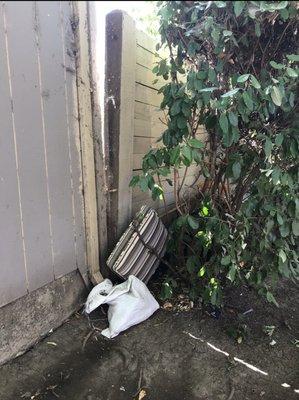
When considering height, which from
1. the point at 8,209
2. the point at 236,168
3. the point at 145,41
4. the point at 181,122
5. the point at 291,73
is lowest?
the point at 8,209

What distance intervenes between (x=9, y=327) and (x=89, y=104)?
1.27 metres

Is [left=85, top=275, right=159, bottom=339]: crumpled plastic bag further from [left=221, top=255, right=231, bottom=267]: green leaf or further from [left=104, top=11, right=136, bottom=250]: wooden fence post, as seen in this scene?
[left=221, top=255, right=231, bottom=267]: green leaf

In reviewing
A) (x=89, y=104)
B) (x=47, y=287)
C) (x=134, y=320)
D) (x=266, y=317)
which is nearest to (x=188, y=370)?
(x=134, y=320)

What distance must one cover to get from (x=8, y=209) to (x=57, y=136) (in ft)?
1.56

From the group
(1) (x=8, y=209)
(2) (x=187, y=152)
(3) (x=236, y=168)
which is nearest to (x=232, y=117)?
(2) (x=187, y=152)

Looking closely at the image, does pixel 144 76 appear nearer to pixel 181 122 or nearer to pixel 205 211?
→ pixel 181 122

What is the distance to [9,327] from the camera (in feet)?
5.90

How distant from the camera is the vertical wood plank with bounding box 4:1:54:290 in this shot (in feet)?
5.21

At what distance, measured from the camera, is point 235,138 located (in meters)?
1.69

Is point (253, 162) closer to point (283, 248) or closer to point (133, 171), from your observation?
point (283, 248)

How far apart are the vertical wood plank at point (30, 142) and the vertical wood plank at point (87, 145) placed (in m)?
0.32

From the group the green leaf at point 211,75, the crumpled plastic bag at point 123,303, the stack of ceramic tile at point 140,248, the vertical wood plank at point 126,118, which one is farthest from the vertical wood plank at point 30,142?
the green leaf at point 211,75

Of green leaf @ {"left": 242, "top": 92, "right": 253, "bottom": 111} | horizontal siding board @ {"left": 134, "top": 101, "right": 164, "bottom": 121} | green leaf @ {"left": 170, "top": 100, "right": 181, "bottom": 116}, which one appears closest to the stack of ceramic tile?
horizontal siding board @ {"left": 134, "top": 101, "right": 164, "bottom": 121}

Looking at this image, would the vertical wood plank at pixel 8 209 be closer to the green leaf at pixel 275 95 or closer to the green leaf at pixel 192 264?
the green leaf at pixel 192 264
